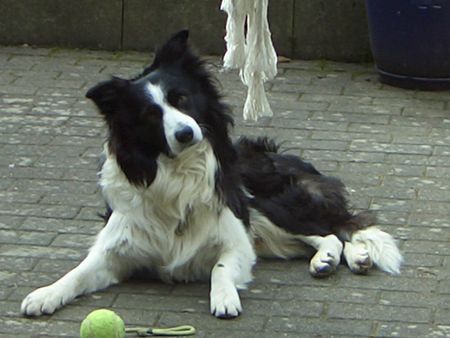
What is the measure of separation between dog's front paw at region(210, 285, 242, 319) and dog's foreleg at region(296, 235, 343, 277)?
53 cm

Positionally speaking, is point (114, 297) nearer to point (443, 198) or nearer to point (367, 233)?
point (367, 233)

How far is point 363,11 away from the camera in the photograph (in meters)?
10.1

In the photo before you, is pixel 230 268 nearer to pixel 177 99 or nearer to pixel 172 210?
pixel 172 210

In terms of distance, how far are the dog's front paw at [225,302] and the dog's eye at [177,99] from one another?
2.83 ft

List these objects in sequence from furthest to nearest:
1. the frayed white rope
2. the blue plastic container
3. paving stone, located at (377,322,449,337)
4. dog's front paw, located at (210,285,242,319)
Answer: the blue plastic container < the frayed white rope < dog's front paw, located at (210,285,242,319) < paving stone, located at (377,322,449,337)

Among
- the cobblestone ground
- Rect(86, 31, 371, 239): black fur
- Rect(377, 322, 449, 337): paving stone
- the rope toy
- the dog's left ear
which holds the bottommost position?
the cobblestone ground

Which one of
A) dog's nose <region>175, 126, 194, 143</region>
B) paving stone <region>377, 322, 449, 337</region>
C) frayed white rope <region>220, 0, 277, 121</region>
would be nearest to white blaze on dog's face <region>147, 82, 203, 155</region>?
dog's nose <region>175, 126, 194, 143</region>

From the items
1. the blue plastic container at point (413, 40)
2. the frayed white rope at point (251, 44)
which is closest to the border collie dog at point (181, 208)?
the frayed white rope at point (251, 44)

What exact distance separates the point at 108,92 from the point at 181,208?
667mm

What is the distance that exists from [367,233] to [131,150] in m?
1.39

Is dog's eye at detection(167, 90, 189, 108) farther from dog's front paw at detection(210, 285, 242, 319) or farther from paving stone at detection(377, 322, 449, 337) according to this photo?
paving stone at detection(377, 322, 449, 337)

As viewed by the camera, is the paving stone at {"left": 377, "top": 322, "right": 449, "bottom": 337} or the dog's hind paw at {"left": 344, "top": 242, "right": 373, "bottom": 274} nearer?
the paving stone at {"left": 377, "top": 322, "right": 449, "bottom": 337}

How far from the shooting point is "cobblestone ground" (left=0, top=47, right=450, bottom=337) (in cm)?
577

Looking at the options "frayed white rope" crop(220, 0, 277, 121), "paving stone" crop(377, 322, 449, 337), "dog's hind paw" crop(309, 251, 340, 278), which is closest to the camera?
"paving stone" crop(377, 322, 449, 337)
